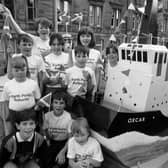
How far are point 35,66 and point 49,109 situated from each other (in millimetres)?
577

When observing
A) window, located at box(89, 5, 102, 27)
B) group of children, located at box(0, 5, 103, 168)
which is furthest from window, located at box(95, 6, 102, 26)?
group of children, located at box(0, 5, 103, 168)

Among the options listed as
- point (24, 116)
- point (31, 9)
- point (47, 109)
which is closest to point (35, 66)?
point (47, 109)

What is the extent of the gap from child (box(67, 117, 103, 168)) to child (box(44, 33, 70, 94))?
0.66 m

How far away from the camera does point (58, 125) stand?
2.55m

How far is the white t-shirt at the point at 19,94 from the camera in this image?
2455 mm

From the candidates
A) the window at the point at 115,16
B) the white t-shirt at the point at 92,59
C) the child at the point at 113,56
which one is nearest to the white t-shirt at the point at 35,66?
the white t-shirt at the point at 92,59

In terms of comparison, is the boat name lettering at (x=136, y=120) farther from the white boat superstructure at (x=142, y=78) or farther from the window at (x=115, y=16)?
the window at (x=115, y=16)

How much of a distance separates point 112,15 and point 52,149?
48.3 feet

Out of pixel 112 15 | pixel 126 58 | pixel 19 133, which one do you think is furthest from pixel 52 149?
pixel 112 15

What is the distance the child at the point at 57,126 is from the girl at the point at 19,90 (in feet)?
0.86

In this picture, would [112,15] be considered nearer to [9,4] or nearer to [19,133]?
[9,4]

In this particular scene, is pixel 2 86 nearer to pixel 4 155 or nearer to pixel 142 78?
pixel 4 155

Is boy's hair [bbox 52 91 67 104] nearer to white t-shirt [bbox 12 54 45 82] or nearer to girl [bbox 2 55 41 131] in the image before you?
girl [bbox 2 55 41 131]

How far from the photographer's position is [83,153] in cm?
219
